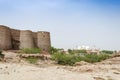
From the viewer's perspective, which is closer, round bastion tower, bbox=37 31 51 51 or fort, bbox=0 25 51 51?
fort, bbox=0 25 51 51

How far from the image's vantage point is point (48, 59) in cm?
3100

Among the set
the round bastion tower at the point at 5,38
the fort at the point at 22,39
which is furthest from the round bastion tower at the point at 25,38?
the round bastion tower at the point at 5,38

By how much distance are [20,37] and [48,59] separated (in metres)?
13.8

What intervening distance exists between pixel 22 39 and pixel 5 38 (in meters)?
4.18

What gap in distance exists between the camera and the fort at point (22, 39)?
1564 inches

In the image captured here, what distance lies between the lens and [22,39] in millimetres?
43688

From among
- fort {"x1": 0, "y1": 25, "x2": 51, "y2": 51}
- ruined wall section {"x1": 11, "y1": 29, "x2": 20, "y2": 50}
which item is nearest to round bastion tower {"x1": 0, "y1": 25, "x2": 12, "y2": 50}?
fort {"x1": 0, "y1": 25, "x2": 51, "y2": 51}

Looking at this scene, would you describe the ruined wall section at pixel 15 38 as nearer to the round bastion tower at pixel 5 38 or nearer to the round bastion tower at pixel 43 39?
the round bastion tower at pixel 5 38

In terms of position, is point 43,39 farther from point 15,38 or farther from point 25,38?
point 15,38

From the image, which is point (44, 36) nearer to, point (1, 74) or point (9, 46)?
point (9, 46)

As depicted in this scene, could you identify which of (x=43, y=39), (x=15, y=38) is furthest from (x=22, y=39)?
(x=43, y=39)

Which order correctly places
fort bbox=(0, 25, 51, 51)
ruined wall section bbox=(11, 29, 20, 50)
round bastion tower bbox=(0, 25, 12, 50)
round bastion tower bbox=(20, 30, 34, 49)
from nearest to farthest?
1. round bastion tower bbox=(0, 25, 12, 50)
2. fort bbox=(0, 25, 51, 51)
3. ruined wall section bbox=(11, 29, 20, 50)
4. round bastion tower bbox=(20, 30, 34, 49)

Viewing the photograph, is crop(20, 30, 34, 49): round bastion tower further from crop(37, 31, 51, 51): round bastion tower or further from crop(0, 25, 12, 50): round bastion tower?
crop(0, 25, 12, 50): round bastion tower

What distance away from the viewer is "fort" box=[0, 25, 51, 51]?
39719 millimetres
